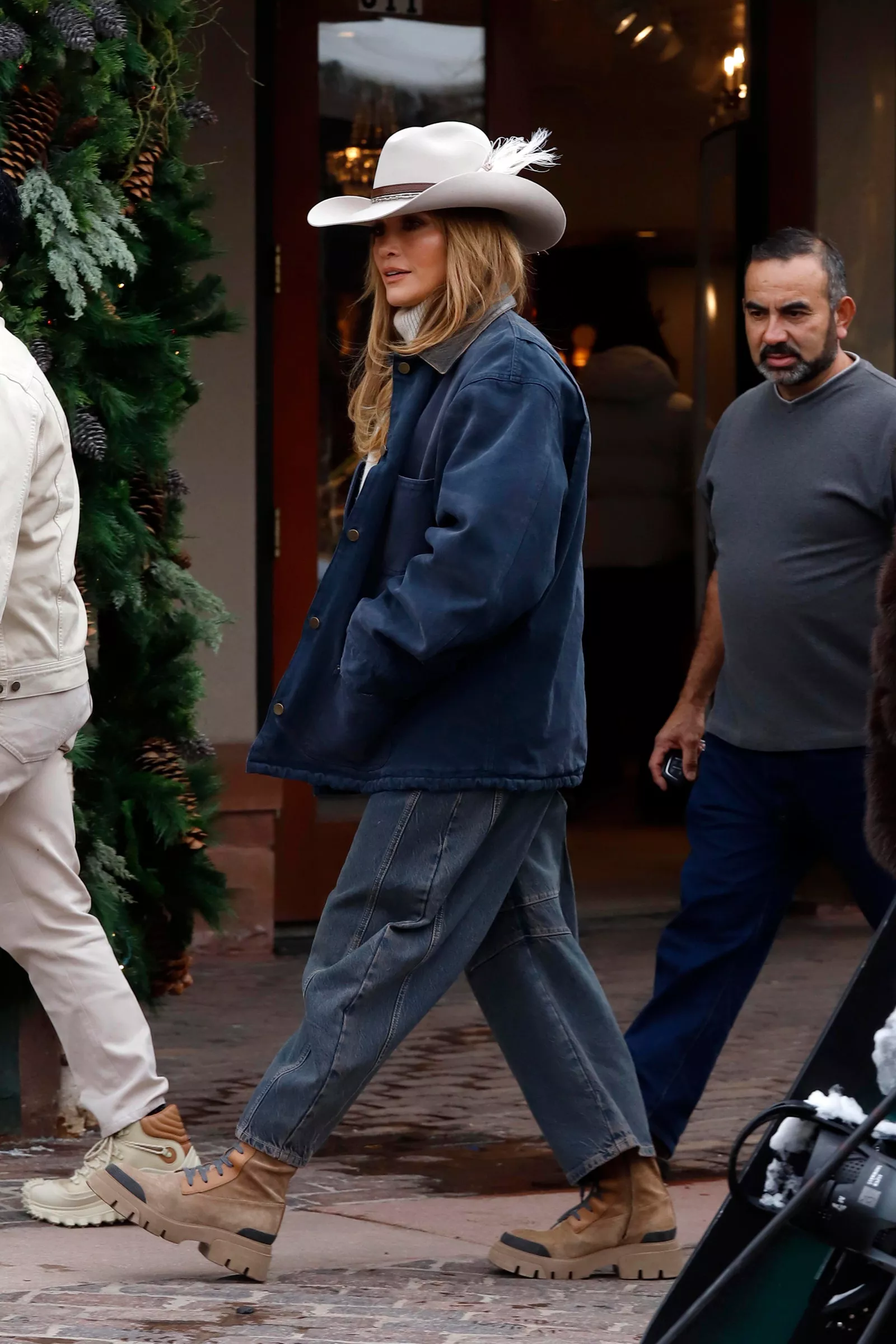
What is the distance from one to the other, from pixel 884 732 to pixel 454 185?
1343 millimetres

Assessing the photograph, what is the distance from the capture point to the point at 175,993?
17.4 feet

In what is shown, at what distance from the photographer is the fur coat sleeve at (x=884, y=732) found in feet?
9.51

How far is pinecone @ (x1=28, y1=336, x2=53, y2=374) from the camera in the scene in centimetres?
471

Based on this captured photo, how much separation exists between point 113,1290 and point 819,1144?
1.56 m

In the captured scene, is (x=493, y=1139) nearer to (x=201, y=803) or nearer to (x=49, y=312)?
(x=201, y=803)

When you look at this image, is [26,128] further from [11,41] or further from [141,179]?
[141,179]

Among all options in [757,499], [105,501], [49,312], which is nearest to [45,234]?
[49,312]

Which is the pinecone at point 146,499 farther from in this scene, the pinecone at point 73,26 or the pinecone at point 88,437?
the pinecone at point 73,26

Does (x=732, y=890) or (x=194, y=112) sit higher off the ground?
(x=194, y=112)

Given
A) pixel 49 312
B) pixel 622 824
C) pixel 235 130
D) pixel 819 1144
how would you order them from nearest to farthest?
pixel 819 1144 < pixel 49 312 < pixel 235 130 < pixel 622 824

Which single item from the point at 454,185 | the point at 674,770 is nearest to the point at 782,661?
the point at 674,770

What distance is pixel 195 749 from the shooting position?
533 centimetres

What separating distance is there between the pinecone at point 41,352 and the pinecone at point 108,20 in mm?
→ 701

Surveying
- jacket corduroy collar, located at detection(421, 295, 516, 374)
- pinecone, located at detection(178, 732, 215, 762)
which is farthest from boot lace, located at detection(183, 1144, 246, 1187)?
pinecone, located at detection(178, 732, 215, 762)
